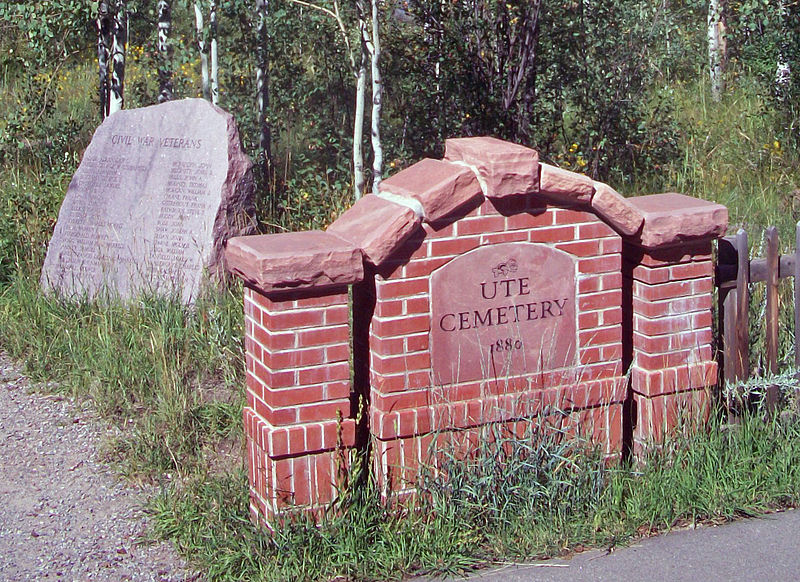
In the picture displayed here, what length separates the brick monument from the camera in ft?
13.3

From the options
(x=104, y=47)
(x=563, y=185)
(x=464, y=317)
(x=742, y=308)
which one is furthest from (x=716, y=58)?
(x=464, y=317)

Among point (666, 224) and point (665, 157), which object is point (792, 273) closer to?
point (666, 224)

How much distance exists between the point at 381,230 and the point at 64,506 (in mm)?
1969

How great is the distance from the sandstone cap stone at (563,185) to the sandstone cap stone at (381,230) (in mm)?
570

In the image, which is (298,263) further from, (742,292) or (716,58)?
(716,58)

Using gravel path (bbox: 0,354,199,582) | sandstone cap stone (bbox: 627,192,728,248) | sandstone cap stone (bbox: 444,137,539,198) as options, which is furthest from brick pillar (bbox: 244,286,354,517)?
A: sandstone cap stone (bbox: 627,192,728,248)

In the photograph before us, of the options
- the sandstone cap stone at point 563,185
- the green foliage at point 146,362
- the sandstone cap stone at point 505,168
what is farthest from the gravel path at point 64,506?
the sandstone cap stone at point 563,185

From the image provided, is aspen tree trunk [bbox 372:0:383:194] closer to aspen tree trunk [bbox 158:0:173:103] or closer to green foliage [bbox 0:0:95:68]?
aspen tree trunk [bbox 158:0:173:103]

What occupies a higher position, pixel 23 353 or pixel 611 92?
pixel 611 92

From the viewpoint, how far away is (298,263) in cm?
392

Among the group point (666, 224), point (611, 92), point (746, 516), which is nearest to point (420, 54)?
point (611, 92)

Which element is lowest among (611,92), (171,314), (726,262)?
(171,314)

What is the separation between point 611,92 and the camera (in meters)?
9.30

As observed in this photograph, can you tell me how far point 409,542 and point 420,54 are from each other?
5.77 metres
